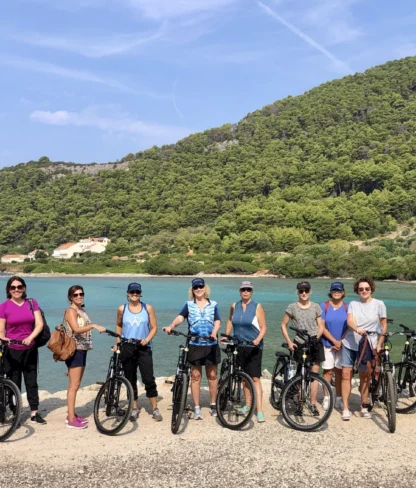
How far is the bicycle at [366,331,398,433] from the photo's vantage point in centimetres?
537

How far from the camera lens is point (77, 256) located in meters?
109

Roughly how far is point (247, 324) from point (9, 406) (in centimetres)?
277

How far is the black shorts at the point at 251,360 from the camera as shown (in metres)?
5.74

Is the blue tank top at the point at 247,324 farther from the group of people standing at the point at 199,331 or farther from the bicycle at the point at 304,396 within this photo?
the bicycle at the point at 304,396

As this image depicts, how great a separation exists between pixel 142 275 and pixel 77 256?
33.0 m

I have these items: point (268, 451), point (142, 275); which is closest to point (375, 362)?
point (268, 451)

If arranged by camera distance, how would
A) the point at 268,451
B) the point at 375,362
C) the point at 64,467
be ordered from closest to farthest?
A: the point at 64,467 → the point at 268,451 → the point at 375,362

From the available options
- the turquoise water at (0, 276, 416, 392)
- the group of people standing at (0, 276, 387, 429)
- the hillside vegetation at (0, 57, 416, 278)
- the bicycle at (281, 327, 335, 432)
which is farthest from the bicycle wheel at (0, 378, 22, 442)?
the hillside vegetation at (0, 57, 416, 278)

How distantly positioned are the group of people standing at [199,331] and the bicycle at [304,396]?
0.15 m

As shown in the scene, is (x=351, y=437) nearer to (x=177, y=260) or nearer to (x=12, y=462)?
(x=12, y=462)

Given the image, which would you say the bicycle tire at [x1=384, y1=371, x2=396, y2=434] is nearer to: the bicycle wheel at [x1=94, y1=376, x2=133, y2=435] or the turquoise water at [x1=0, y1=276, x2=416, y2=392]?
the bicycle wheel at [x1=94, y1=376, x2=133, y2=435]

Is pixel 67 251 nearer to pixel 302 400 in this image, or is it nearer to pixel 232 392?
pixel 232 392

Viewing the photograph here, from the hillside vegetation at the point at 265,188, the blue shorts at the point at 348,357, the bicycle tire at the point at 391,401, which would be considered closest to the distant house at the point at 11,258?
the hillside vegetation at the point at 265,188

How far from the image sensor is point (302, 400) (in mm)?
5555
